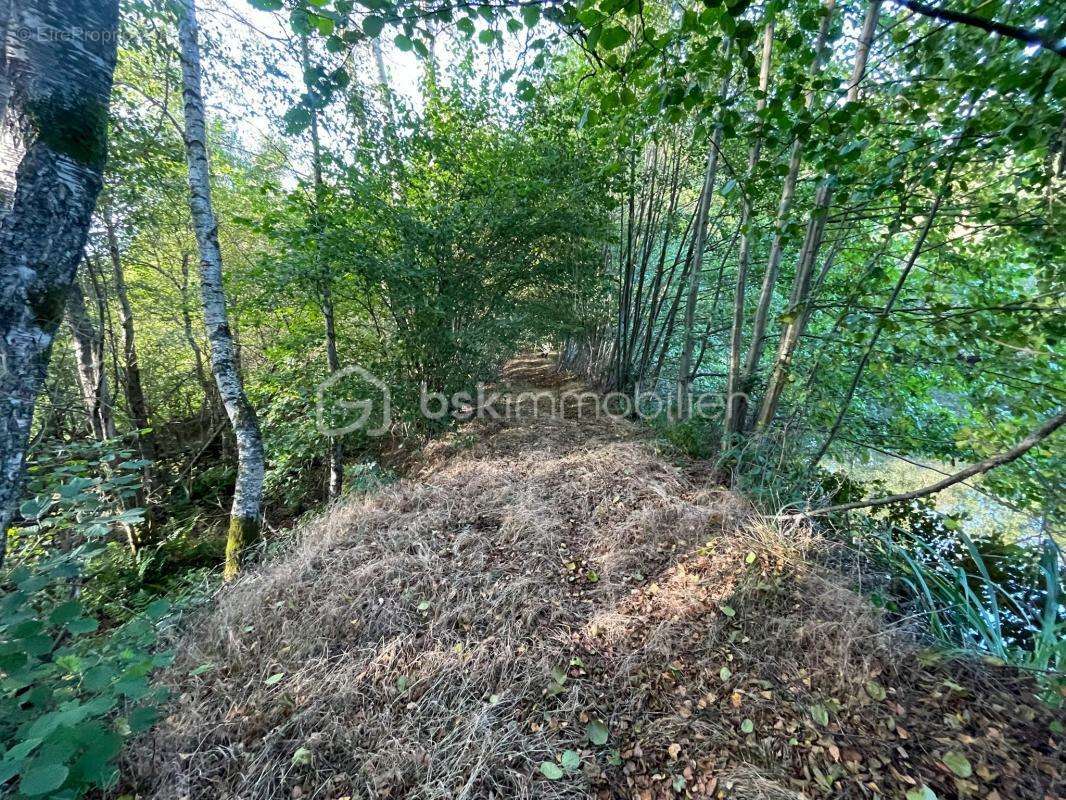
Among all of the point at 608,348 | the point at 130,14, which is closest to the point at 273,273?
the point at 130,14

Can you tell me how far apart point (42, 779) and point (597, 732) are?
1.58m

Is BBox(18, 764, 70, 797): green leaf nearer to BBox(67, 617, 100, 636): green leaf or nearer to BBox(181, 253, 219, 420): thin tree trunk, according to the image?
BBox(67, 617, 100, 636): green leaf

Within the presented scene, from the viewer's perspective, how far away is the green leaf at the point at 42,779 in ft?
2.88

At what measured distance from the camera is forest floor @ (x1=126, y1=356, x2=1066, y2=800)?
1.28 m

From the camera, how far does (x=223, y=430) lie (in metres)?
5.93

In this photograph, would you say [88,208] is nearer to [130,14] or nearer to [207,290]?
[207,290]

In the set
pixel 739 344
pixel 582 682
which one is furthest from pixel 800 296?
pixel 582 682

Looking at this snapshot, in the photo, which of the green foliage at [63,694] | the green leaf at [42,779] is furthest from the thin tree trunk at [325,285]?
the green leaf at [42,779]

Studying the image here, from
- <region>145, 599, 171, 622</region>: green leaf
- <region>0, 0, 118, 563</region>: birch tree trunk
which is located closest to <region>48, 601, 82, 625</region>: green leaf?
<region>145, 599, 171, 622</region>: green leaf

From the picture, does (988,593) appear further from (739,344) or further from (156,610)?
(156,610)

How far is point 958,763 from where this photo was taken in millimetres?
1188

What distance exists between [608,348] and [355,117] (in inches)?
204

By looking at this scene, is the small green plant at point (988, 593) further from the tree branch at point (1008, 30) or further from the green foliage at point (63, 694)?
the green foliage at point (63, 694)

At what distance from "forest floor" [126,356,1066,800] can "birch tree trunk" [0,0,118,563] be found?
111 centimetres
